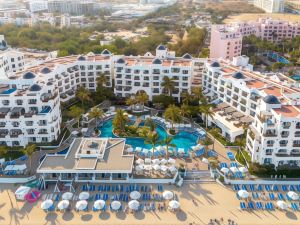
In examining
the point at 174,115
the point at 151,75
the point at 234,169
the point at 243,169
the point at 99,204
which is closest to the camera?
the point at 99,204

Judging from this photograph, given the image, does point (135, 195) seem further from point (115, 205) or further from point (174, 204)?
point (174, 204)

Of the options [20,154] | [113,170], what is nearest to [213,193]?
[113,170]

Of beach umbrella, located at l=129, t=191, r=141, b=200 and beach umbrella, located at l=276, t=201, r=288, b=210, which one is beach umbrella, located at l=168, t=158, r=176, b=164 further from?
beach umbrella, located at l=276, t=201, r=288, b=210

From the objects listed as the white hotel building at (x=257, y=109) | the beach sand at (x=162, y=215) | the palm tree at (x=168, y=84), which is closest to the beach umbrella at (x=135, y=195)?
the beach sand at (x=162, y=215)

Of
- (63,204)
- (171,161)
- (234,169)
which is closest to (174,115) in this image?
(171,161)

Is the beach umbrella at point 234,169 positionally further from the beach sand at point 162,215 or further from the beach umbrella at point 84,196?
the beach umbrella at point 84,196

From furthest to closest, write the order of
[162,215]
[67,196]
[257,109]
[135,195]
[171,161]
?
[257,109], [171,161], [135,195], [67,196], [162,215]

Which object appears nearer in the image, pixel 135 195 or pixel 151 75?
pixel 135 195
